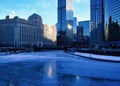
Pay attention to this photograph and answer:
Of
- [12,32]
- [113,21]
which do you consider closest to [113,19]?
[113,21]

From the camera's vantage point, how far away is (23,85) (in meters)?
17.5

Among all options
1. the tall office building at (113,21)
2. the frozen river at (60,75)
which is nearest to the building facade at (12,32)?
the tall office building at (113,21)

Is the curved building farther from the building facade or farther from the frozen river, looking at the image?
the frozen river

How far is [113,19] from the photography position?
5743 inches

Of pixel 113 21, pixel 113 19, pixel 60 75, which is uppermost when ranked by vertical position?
pixel 113 19

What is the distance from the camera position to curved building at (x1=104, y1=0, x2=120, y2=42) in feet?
451

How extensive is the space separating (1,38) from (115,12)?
104 metres

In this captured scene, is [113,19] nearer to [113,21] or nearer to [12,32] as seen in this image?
[113,21]

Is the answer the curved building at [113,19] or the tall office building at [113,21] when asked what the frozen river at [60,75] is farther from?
the curved building at [113,19]

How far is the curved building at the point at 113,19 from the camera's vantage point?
451ft

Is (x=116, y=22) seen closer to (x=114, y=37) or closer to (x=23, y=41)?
(x=114, y=37)

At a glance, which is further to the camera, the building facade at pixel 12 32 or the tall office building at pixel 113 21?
the building facade at pixel 12 32

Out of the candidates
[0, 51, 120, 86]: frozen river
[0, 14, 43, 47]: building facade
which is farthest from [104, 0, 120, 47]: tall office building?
[0, 51, 120, 86]: frozen river

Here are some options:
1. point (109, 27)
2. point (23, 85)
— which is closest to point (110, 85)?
point (23, 85)
